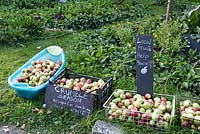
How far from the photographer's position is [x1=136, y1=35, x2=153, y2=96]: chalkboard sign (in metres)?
3.26

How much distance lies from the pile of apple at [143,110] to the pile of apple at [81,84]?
0.89ft

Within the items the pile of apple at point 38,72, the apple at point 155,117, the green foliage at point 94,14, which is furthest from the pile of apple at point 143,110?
the green foliage at point 94,14

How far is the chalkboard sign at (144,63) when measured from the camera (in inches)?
128

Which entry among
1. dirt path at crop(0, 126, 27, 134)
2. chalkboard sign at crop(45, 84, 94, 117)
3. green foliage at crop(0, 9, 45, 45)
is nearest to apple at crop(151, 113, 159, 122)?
chalkboard sign at crop(45, 84, 94, 117)

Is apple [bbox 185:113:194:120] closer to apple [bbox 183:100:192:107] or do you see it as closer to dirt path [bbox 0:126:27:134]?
apple [bbox 183:100:192:107]

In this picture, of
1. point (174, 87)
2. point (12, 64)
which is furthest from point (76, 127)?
A: point (12, 64)

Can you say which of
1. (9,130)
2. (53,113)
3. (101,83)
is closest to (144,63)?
(101,83)

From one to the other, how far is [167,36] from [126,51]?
636 millimetres

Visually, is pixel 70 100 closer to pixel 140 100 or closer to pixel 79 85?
pixel 79 85

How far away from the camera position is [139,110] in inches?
125

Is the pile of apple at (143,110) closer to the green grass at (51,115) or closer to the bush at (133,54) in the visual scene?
the green grass at (51,115)

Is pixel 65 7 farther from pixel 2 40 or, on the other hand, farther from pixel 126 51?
pixel 126 51

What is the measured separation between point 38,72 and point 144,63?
131 centimetres

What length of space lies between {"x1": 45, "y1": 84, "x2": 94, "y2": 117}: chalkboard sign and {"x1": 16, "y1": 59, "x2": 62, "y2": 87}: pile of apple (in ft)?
1.02
